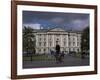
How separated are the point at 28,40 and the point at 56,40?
0.33 meters

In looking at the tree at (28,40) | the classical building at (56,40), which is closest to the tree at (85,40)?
the classical building at (56,40)

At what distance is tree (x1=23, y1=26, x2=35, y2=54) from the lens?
7.28 ft

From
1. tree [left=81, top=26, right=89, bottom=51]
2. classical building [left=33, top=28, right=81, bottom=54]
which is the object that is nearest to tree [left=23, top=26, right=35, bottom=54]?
classical building [left=33, top=28, right=81, bottom=54]

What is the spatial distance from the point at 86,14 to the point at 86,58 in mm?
540

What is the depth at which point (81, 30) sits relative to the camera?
2.43 m

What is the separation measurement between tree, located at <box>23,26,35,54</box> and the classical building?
0.15 feet

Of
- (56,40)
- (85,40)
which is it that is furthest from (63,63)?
(85,40)

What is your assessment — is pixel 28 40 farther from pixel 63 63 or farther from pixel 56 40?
pixel 63 63

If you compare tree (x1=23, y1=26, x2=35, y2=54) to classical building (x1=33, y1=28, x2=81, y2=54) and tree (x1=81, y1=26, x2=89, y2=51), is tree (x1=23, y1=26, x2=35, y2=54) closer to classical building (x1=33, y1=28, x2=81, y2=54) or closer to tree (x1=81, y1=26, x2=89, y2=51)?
classical building (x1=33, y1=28, x2=81, y2=54)

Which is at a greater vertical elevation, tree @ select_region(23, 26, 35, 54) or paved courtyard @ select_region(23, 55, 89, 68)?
tree @ select_region(23, 26, 35, 54)

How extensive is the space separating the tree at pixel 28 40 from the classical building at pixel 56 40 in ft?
0.15

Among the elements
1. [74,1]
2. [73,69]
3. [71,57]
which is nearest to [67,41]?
[71,57]

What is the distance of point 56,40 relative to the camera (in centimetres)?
234

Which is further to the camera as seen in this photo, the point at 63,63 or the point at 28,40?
the point at 63,63
